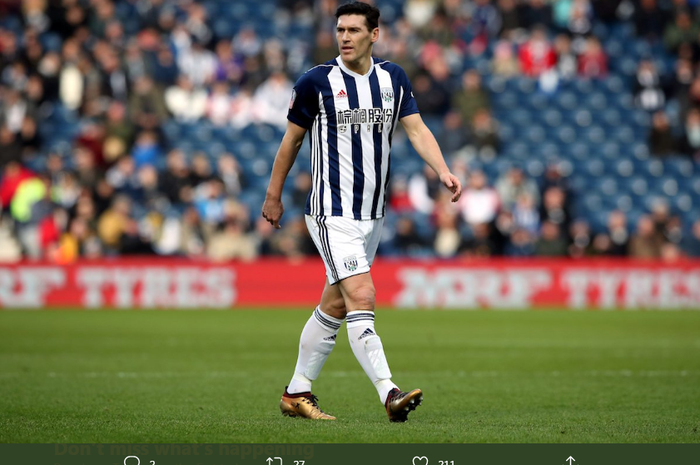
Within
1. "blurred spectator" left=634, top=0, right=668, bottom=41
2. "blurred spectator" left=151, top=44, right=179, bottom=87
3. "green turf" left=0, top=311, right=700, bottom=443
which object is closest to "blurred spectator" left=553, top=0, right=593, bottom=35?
"blurred spectator" left=634, top=0, right=668, bottom=41

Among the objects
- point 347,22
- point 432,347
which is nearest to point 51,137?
point 432,347

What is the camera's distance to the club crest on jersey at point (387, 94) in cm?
741

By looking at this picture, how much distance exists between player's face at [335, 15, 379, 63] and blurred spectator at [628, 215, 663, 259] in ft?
51.3

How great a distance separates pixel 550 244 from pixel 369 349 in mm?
14893

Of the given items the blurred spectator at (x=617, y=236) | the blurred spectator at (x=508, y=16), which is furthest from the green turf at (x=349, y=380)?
the blurred spectator at (x=508, y=16)

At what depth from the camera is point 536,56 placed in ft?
88.2

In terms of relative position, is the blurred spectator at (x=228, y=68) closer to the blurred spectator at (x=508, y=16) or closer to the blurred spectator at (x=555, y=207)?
the blurred spectator at (x=508, y=16)

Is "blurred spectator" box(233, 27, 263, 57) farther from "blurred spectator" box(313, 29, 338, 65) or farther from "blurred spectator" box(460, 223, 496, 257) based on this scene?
"blurred spectator" box(460, 223, 496, 257)

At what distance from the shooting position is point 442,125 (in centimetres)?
2486

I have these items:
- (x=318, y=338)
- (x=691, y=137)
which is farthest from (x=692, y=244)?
(x=318, y=338)

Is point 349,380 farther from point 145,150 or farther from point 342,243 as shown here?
point 145,150

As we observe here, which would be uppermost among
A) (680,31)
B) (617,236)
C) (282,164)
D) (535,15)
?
(535,15)

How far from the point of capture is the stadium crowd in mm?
21297

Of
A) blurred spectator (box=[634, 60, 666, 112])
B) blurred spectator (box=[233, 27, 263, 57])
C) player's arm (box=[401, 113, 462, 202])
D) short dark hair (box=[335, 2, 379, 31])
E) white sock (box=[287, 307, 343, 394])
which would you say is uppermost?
blurred spectator (box=[233, 27, 263, 57])
